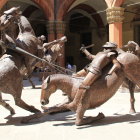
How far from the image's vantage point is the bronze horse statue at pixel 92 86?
14.1 ft

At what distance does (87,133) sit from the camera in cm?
385

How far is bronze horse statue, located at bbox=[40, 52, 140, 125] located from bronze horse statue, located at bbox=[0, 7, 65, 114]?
473 millimetres

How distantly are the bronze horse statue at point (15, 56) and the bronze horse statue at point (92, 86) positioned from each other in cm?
47

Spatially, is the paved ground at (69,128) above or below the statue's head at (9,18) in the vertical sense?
below

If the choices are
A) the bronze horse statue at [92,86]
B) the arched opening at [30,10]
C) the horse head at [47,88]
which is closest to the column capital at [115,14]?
the arched opening at [30,10]

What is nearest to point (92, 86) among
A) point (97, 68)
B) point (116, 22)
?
point (97, 68)

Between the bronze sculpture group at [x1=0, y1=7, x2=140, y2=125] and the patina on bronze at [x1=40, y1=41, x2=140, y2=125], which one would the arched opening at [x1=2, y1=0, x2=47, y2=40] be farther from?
the patina on bronze at [x1=40, y1=41, x2=140, y2=125]

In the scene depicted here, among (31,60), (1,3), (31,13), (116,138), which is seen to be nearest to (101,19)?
(31,13)

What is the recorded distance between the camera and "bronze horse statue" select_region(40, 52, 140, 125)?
4.29 m

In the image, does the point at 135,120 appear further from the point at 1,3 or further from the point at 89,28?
the point at 89,28

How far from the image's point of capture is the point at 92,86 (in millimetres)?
4316

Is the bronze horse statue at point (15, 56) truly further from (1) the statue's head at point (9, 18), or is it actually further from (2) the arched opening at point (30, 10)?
(2) the arched opening at point (30, 10)

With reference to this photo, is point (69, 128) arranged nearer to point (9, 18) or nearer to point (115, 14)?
point (9, 18)

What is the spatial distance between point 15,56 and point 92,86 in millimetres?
1391
